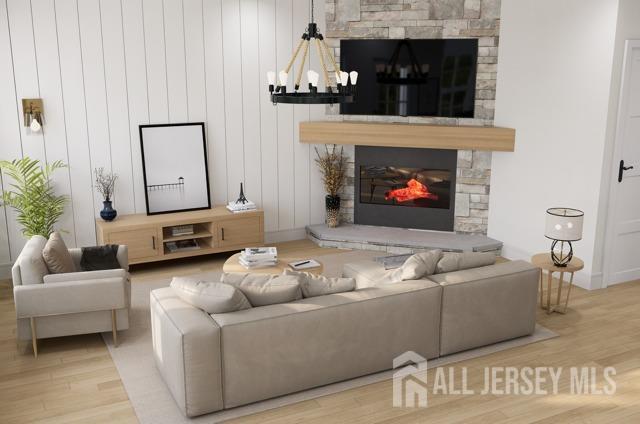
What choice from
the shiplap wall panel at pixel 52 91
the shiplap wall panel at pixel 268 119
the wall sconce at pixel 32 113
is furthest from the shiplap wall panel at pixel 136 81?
the shiplap wall panel at pixel 268 119

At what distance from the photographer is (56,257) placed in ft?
18.0

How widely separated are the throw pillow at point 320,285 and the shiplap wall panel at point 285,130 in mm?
3693

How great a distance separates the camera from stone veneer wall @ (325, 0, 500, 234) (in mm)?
7820

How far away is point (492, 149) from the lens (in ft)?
25.5

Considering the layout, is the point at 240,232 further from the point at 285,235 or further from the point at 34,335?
the point at 34,335

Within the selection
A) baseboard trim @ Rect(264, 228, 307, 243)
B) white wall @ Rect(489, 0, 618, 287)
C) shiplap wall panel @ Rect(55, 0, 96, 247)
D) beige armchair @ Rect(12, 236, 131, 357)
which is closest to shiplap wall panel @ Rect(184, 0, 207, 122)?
shiplap wall panel @ Rect(55, 0, 96, 247)

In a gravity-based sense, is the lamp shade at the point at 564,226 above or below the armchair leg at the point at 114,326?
above

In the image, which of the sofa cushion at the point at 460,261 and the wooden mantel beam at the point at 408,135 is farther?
the wooden mantel beam at the point at 408,135

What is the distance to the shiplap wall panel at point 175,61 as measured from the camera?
7535 mm

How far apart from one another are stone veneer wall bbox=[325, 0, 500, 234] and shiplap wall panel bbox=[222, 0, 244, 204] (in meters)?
1.18

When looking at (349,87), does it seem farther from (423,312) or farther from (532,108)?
(532,108)

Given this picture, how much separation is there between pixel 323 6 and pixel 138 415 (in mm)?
5604

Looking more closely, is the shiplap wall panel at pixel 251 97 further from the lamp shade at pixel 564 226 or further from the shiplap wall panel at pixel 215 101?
the lamp shade at pixel 564 226

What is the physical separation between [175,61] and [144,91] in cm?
50
